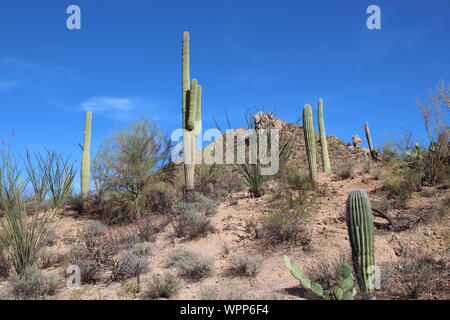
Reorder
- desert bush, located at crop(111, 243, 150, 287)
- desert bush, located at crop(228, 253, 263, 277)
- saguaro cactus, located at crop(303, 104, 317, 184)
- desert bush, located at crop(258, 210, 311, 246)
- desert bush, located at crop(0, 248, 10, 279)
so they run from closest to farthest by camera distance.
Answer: desert bush, located at crop(228, 253, 263, 277)
desert bush, located at crop(111, 243, 150, 287)
desert bush, located at crop(0, 248, 10, 279)
desert bush, located at crop(258, 210, 311, 246)
saguaro cactus, located at crop(303, 104, 317, 184)

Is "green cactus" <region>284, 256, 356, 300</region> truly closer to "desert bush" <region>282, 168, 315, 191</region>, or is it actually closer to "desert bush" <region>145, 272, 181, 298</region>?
"desert bush" <region>145, 272, 181, 298</region>

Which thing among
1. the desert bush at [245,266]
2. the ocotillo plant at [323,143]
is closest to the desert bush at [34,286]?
the desert bush at [245,266]

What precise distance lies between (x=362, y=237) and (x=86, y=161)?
12510 mm

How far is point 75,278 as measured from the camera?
6.78 meters

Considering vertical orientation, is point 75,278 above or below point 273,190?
below

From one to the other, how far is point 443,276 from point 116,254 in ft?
22.3

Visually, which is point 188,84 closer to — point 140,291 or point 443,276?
point 140,291

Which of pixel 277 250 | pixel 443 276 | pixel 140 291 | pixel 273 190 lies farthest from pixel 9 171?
pixel 443 276

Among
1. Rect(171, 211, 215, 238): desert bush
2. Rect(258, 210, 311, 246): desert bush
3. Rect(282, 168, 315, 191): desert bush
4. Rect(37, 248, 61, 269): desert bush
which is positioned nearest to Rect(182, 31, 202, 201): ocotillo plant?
Rect(171, 211, 215, 238): desert bush

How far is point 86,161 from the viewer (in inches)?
574

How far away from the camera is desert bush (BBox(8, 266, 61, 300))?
5.92 metres

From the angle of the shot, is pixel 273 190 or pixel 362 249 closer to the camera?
pixel 362 249

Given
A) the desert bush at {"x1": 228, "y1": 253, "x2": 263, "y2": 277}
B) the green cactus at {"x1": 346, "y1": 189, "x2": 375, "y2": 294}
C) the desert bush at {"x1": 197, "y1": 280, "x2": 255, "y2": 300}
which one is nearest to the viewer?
the desert bush at {"x1": 197, "y1": 280, "x2": 255, "y2": 300}

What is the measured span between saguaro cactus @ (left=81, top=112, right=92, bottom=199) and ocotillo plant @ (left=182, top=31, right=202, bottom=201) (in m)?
4.89
